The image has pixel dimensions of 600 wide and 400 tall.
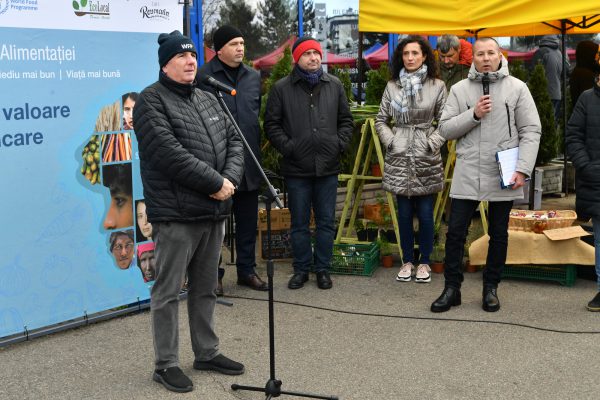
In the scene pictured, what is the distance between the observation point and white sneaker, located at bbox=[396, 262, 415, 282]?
6.98m

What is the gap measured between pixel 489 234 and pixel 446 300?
581 millimetres

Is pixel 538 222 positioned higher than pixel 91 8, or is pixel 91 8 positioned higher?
pixel 91 8

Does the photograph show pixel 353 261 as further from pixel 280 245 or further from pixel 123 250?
pixel 123 250

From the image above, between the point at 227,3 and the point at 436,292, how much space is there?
5133mm

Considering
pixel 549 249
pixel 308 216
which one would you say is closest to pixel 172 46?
pixel 308 216

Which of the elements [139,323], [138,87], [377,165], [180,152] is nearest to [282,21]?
[377,165]

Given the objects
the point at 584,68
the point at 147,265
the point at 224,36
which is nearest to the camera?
the point at 147,265

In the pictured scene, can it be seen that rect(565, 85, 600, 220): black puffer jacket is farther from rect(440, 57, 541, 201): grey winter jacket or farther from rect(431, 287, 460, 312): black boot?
rect(431, 287, 460, 312): black boot

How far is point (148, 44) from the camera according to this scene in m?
5.90

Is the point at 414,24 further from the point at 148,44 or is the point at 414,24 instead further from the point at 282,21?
the point at 282,21

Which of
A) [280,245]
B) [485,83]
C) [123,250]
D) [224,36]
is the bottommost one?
[280,245]

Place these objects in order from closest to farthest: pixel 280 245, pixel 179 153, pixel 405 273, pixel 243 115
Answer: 1. pixel 179 153
2. pixel 243 115
3. pixel 405 273
4. pixel 280 245

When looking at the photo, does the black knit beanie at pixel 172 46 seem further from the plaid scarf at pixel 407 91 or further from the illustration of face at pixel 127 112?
the plaid scarf at pixel 407 91

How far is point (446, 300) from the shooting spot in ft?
20.0
